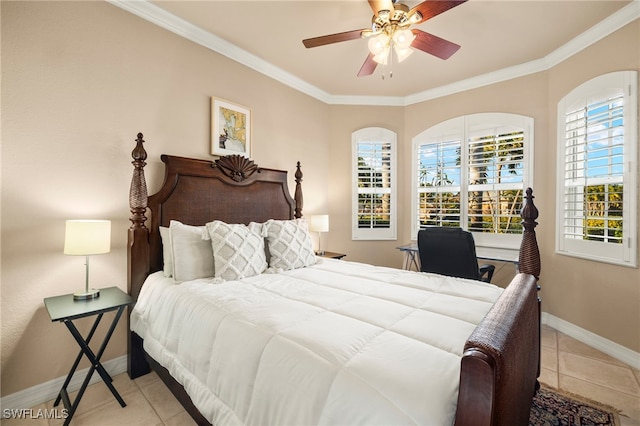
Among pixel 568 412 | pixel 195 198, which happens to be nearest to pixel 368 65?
pixel 195 198

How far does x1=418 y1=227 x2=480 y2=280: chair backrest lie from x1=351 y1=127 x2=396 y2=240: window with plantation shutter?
146cm

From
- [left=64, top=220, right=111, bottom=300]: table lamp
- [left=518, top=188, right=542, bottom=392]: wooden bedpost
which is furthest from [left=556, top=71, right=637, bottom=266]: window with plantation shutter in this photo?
[left=64, top=220, right=111, bottom=300]: table lamp

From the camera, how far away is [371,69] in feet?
8.55

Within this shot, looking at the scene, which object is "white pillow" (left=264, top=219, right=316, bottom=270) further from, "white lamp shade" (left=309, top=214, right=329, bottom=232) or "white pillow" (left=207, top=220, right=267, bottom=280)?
"white lamp shade" (left=309, top=214, right=329, bottom=232)

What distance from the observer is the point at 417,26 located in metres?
2.62

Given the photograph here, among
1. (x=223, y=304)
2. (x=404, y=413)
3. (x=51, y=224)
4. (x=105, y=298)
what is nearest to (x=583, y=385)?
(x=404, y=413)

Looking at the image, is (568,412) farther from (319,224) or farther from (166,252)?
(166,252)

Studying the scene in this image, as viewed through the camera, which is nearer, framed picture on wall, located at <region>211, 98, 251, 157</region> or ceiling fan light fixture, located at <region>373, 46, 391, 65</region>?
ceiling fan light fixture, located at <region>373, 46, 391, 65</region>

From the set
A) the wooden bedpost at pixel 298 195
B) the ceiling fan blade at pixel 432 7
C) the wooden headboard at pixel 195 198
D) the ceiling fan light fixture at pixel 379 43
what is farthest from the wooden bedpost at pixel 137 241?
the ceiling fan blade at pixel 432 7

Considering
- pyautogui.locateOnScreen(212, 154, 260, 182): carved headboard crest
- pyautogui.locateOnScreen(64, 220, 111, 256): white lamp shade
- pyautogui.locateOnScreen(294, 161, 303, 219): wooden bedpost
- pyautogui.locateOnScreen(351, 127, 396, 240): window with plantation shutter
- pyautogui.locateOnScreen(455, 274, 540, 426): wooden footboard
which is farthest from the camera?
pyautogui.locateOnScreen(351, 127, 396, 240): window with plantation shutter

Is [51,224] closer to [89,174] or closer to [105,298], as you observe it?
[89,174]

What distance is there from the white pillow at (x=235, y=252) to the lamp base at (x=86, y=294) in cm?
80

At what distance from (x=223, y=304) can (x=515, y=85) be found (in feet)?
13.1

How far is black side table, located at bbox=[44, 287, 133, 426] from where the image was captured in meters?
1.67
